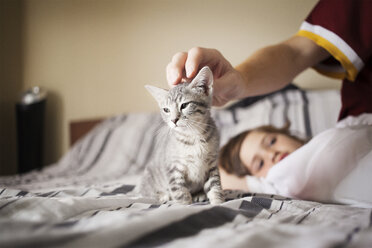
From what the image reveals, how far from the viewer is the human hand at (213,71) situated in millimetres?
883

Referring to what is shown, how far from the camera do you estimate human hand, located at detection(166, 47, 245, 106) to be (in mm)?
883

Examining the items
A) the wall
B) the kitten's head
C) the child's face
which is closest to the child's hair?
the child's face

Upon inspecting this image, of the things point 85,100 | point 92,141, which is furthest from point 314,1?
point 85,100

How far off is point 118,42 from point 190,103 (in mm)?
1912

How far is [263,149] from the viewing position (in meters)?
1.38

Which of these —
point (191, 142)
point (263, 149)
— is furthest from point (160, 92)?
point (263, 149)

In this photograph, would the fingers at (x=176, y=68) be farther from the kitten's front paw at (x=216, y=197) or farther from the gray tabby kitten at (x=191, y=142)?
the kitten's front paw at (x=216, y=197)

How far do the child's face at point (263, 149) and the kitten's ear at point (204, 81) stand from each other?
1.94ft

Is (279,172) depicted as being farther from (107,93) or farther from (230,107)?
(107,93)

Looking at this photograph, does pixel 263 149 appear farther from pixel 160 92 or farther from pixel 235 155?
pixel 160 92

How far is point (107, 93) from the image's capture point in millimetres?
2678

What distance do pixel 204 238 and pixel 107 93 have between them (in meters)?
2.40

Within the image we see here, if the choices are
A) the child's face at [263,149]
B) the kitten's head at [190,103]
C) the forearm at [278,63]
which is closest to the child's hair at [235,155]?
the child's face at [263,149]

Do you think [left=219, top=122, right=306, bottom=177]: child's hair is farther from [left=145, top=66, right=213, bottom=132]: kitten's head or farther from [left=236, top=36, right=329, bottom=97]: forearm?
[left=145, top=66, right=213, bottom=132]: kitten's head
